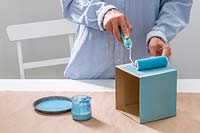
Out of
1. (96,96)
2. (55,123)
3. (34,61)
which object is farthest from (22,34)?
(55,123)

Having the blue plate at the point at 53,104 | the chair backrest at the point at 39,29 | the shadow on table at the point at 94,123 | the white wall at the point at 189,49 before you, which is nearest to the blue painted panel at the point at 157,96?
the shadow on table at the point at 94,123

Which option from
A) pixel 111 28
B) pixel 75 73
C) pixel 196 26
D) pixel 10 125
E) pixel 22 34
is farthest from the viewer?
pixel 196 26

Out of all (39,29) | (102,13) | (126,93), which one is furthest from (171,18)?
(39,29)

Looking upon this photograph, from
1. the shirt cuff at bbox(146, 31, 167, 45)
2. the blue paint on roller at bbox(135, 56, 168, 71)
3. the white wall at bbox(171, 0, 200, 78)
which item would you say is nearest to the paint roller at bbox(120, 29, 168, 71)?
the blue paint on roller at bbox(135, 56, 168, 71)

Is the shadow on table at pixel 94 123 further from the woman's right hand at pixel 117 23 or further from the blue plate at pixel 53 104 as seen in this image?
the woman's right hand at pixel 117 23

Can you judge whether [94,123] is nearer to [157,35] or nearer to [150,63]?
[150,63]

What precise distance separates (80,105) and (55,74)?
1316 mm

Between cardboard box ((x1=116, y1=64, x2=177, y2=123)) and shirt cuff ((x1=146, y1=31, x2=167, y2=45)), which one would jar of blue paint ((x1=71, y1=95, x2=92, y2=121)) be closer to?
cardboard box ((x1=116, y1=64, x2=177, y2=123))

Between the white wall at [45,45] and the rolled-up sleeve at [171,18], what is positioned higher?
the rolled-up sleeve at [171,18]

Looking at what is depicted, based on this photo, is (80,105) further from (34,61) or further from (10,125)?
(34,61)

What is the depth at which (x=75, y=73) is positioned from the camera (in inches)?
53.2

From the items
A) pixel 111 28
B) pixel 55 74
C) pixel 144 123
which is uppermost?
pixel 111 28

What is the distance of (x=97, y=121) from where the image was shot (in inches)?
39.2

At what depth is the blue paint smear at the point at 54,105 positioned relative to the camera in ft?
3.44
